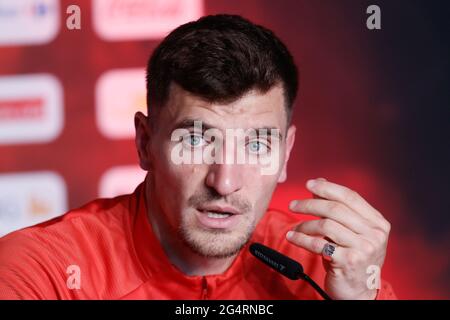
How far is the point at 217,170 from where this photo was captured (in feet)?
4.39

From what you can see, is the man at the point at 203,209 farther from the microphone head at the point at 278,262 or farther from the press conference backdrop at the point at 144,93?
the press conference backdrop at the point at 144,93

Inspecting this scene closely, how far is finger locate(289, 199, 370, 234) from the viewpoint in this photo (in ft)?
4.59

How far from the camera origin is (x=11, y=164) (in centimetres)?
211

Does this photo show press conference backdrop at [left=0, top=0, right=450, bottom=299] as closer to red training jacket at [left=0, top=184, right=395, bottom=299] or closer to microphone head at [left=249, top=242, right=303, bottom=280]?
red training jacket at [left=0, top=184, right=395, bottom=299]

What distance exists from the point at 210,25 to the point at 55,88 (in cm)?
78

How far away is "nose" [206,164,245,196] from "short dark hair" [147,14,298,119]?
125 millimetres

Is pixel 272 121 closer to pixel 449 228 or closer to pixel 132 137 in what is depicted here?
pixel 132 137

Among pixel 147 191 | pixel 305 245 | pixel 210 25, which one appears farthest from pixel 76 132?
pixel 305 245

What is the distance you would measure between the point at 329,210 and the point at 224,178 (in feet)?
0.71

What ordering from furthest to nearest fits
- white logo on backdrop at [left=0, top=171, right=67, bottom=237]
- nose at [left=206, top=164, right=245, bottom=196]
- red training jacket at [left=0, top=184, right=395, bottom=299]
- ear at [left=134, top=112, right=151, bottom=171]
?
white logo on backdrop at [left=0, top=171, right=67, bottom=237] < ear at [left=134, top=112, right=151, bottom=171] < red training jacket at [left=0, top=184, right=395, bottom=299] < nose at [left=206, top=164, right=245, bottom=196]

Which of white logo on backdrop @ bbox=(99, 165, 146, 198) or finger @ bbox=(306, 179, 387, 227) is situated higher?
finger @ bbox=(306, 179, 387, 227)

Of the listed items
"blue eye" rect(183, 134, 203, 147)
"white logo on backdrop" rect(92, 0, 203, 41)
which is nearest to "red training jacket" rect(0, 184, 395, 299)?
"blue eye" rect(183, 134, 203, 147)

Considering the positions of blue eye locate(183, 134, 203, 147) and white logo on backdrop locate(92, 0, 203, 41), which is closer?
blue eye locate(183, 134, 203, 147)

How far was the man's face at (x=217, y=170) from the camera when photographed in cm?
135
